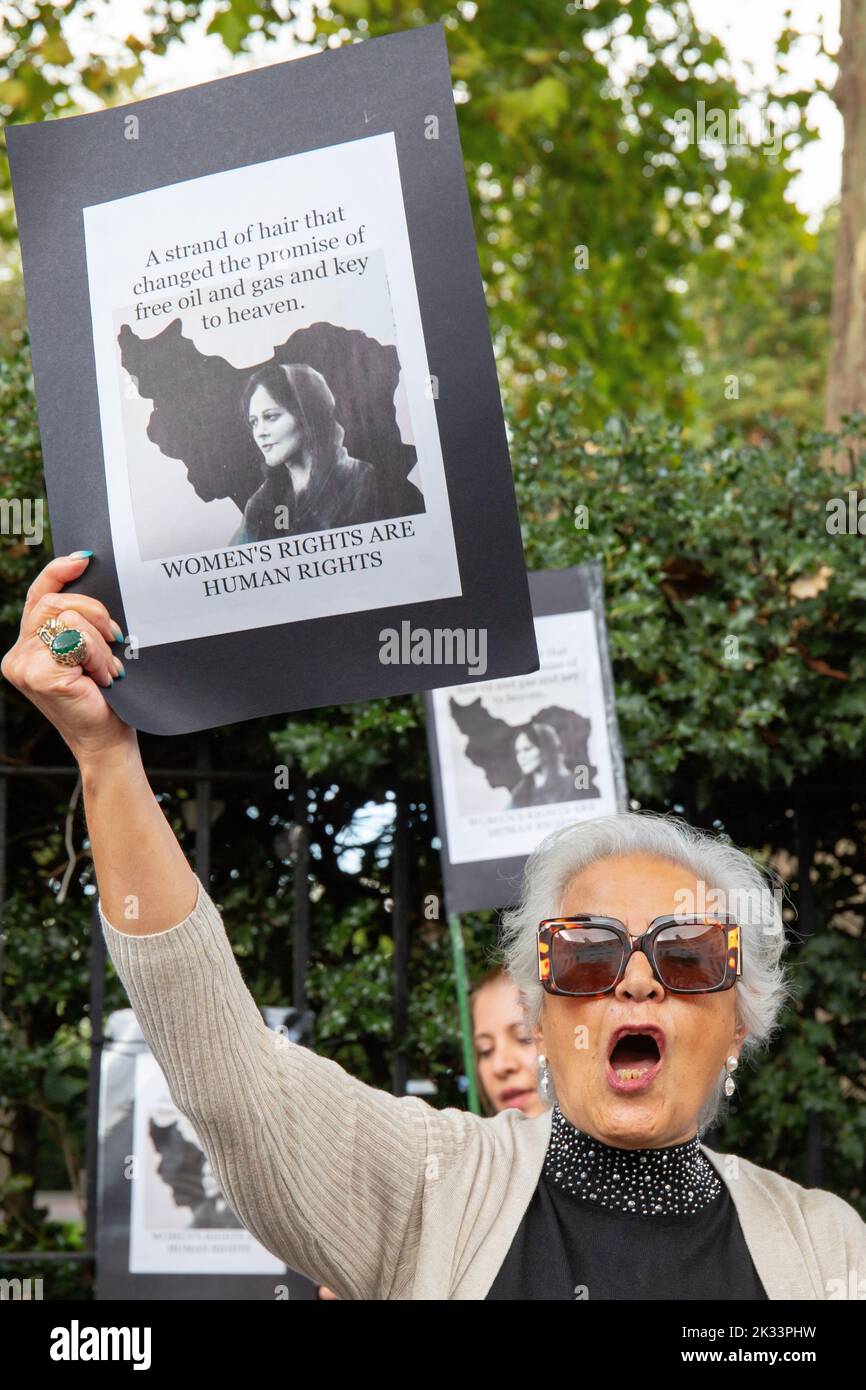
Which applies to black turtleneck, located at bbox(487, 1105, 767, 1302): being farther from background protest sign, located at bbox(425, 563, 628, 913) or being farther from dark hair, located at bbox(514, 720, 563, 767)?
dark hair, located at bbox(514, 720, 563, 767)

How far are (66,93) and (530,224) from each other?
119 inches

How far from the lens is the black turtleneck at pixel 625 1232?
1770mm

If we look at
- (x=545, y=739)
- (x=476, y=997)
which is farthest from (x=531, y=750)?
(x=476, y=997)

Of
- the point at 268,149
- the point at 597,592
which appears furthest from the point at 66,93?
the point at 268,149

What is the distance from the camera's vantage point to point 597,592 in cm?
360

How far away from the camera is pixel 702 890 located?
2.00m

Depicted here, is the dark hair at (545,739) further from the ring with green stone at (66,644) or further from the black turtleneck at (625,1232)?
the ring with green stone at (66,644)

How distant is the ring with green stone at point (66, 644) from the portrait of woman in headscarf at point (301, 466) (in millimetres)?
217

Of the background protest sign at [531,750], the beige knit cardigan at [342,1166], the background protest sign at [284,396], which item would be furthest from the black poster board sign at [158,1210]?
the background protest sign at [284,396]

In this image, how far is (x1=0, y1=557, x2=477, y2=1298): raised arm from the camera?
66.7 inches

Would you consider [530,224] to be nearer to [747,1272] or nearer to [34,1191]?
[34,1191]

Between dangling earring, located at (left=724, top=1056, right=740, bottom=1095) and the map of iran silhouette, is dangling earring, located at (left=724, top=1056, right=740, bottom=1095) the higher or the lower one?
the lower one

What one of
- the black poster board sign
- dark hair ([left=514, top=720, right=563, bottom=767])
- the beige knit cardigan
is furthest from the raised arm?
the black poster board sign
